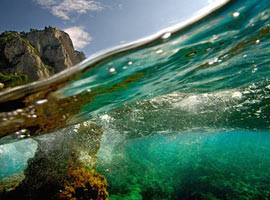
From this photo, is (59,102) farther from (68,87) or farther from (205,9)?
(205,9)

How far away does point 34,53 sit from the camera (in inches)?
1374

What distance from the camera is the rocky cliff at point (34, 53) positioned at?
31.2 metres

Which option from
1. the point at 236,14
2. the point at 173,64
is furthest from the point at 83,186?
the point at 236,14

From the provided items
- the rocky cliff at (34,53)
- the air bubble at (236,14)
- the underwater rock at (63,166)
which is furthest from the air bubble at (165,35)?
the rocky cliff at (34,53)

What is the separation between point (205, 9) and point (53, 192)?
12386 millimetres

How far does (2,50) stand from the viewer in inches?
1272

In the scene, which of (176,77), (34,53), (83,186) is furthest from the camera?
(34,53)

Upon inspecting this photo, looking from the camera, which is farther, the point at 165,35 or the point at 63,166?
the point at 63,166

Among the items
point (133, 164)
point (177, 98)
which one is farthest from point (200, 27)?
point (133, 164)

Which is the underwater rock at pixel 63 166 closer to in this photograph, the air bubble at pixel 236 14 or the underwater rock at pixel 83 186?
the underwater rock at pixel 83 186

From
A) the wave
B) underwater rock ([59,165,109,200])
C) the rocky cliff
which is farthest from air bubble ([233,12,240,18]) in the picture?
the rocky cliff

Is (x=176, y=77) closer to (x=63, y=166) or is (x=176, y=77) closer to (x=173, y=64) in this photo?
(x=173, y=64)

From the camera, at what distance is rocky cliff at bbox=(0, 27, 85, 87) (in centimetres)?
3116

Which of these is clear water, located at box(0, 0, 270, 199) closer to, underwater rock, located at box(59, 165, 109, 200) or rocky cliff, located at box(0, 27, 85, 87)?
underwater rock, located at box(59, 165, 109, 200)
